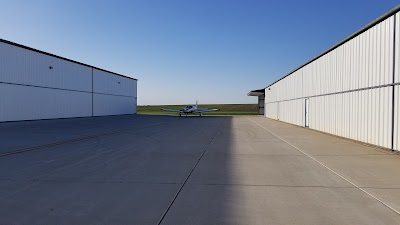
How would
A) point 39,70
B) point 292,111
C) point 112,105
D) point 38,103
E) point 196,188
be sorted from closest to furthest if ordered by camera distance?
point 196,188, point 292,111, point 38,103, point 39,70, point 112,105

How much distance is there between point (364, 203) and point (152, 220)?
3.59 m

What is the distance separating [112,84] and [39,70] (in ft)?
61.2

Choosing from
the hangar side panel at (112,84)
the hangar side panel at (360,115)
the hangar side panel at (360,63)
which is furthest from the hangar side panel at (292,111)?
the hangar side panel at (112,84)

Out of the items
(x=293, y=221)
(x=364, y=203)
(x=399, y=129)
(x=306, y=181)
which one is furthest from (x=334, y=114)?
(x=293, y=221)

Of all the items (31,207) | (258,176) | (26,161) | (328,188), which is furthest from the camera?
(26,161)

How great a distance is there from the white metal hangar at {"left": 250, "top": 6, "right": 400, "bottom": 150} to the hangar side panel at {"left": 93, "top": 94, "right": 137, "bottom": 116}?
103 feet

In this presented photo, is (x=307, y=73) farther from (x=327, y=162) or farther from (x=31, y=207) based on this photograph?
(x=31, y=207)

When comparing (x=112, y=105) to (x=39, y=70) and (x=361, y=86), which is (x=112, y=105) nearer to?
(x=39, y=70)

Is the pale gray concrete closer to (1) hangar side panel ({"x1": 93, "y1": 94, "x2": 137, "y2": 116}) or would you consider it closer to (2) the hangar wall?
(2) the hangar wall

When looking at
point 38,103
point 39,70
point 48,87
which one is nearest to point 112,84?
point 48,87

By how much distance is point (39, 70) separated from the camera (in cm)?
3120

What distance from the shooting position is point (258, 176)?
7.24 meters

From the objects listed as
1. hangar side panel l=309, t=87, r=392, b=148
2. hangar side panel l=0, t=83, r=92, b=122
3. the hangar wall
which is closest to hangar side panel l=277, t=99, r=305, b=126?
the hangar wall

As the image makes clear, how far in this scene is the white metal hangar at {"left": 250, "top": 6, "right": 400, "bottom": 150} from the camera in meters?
11.3
